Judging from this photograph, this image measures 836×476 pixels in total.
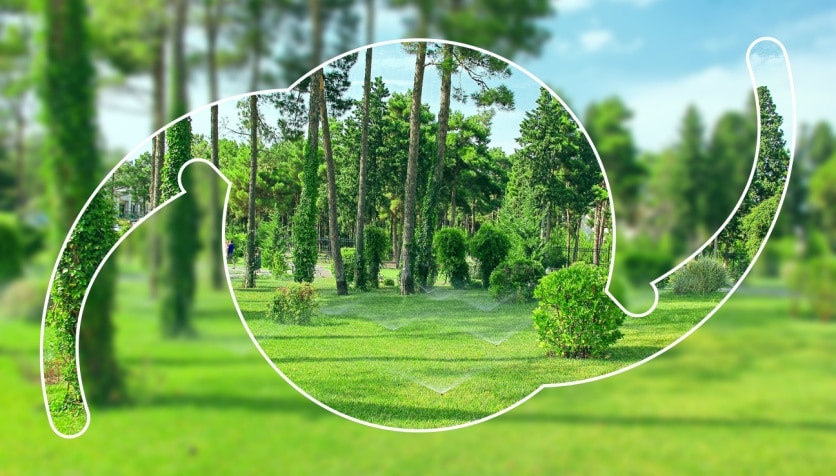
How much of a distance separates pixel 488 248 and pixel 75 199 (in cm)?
318

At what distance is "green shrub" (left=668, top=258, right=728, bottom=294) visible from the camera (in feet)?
26.4

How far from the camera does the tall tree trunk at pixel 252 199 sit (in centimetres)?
411

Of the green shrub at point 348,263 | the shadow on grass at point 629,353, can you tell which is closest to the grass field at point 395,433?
the shadow on grass at point 629,353

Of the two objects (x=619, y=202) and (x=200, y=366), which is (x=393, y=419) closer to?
(x=200, y=366)

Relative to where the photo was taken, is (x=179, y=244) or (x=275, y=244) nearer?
(x=179, y=244)

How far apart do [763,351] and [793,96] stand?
3335 millimetres

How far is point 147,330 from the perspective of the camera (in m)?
3.82

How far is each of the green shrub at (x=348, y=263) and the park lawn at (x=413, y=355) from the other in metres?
0.15

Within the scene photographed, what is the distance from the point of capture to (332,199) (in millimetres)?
4898

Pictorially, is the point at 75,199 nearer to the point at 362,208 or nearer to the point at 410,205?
the point at 362,208

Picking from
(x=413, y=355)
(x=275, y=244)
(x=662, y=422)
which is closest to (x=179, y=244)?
(x=275, y=244)

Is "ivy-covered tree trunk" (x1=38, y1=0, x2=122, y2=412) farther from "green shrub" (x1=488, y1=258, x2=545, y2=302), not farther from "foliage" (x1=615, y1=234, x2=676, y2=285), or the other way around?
"foliage" (x1=615, y1=234, x2=676, y2=285)

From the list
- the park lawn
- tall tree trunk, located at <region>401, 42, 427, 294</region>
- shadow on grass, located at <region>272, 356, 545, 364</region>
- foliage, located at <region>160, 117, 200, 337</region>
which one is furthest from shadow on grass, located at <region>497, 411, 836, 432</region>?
foliage, located at <region>160, 117, 200, 337</region>

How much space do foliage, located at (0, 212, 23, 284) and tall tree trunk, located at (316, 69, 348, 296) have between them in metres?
2.16
